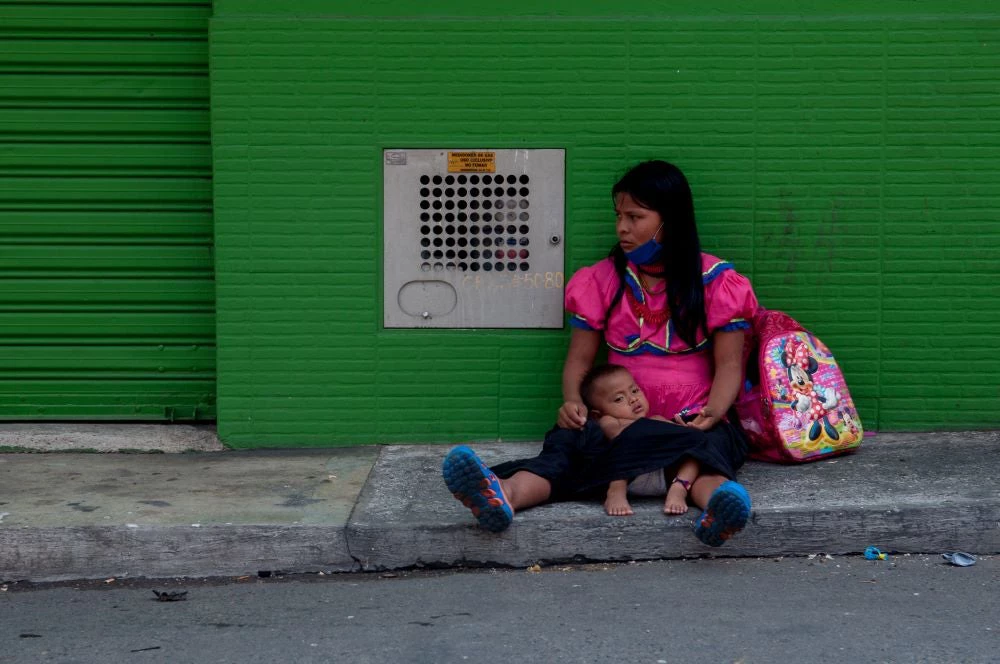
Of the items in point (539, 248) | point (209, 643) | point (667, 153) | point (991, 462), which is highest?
point (667, 153)

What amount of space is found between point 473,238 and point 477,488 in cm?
163

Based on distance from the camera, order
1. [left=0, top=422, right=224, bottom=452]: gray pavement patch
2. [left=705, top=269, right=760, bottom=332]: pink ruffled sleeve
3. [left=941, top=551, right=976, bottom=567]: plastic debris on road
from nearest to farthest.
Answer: [left=941, top=551, right=976, bottom=567]: plastic debris on road
[left=705, top=269, right=760, bottom=332]: pink ruffled sleeve
[left=0, top=422, right=224, bottom=452]: gray pavement patch

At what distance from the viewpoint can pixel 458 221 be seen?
5586mm

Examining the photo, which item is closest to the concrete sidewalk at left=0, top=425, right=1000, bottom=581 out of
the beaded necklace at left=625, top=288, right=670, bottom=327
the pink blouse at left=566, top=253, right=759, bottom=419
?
the pink blouse at left=566, top=253, right=759, bottom=419

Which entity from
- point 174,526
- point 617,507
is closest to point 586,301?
point 617,507

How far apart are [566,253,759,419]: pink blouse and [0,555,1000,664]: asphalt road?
0.84 m

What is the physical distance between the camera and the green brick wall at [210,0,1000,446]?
5.51 m

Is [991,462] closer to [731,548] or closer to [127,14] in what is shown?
[731,548]

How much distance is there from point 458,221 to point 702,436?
156 cm

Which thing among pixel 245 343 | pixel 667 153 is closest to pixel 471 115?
pixel 667 153

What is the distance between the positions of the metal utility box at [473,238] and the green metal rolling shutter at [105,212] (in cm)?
93

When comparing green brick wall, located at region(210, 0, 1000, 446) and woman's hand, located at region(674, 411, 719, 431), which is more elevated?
green brick wall, located at region(210, 0, 1000, 446)

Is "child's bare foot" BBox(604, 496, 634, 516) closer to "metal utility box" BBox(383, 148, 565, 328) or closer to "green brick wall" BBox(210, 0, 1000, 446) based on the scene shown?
"green brick wall" BBox(210, 0, 1000, 446)

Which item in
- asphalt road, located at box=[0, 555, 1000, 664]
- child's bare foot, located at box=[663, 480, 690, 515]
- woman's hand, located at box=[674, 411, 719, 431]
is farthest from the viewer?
woman's hand, located at box=[674, 411, 719, 431]
